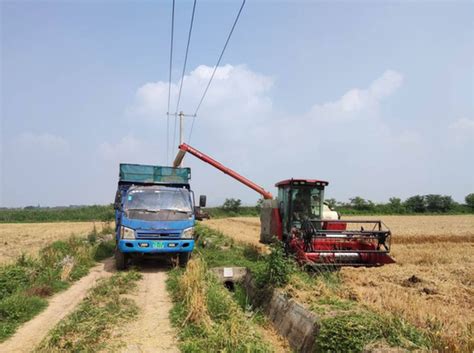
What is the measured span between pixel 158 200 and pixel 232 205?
51.7m

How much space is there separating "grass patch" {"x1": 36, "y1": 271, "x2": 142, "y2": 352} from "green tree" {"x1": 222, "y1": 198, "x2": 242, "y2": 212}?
2131 inches

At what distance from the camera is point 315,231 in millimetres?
9844

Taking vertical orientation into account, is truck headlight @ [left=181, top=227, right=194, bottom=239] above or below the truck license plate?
above

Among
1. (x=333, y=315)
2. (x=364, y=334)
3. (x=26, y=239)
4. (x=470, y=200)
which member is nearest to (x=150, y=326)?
(x=333, y=315)

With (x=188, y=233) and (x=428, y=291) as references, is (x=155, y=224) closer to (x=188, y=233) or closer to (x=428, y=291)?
(x=188, y=233)

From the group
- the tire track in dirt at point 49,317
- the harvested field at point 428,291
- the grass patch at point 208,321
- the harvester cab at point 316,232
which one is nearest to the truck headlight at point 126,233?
the tire track in dirt at point 49,317

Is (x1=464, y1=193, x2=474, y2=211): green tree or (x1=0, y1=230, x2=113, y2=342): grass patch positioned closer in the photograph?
(x1=0, y1=230, x2=113, y2=342): grass patch

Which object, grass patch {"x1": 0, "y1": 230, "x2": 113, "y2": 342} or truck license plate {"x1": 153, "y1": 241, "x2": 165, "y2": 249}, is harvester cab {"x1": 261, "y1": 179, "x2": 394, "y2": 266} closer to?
truck license plate {"x1": 153, "y1": 241, "x2": 165, "y2": 249}

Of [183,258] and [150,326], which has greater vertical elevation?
[183,258]

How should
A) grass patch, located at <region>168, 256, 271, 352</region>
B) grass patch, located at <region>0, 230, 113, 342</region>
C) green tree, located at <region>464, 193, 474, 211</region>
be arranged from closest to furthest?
grass patch, located at <region>168, 256, 271, 352</region> → grass patch, located at <region>0, 230, 113, 342</region> → green tree, located at <region>464, 193, 474, 211</region>

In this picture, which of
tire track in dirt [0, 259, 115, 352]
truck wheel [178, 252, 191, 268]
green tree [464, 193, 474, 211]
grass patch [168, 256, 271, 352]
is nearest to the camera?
grass patch [168, 256, 271, 352]

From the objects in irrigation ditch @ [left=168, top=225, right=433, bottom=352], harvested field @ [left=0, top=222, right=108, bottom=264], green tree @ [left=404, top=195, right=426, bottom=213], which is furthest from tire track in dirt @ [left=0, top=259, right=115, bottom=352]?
green tree @ [left=404, top=195, right=426, bottom=213]

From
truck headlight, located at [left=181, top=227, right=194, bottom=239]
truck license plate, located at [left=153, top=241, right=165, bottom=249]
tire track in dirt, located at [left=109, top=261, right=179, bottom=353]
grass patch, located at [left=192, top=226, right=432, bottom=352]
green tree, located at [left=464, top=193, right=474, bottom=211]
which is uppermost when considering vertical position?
green tree, located at [left=464, top=193, right=474, bottom=211]

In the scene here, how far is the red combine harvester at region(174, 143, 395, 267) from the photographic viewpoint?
995 centimetres
